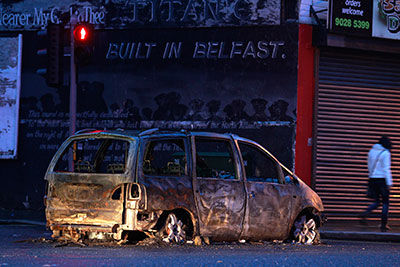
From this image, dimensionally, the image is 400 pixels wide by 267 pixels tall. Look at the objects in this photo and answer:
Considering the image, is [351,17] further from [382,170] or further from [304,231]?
[304,231]

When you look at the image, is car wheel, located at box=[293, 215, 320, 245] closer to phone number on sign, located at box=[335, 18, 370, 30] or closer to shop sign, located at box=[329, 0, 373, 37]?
shop sign, located at box=[329, 0, 373, 37]

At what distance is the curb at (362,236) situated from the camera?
14.5 meters

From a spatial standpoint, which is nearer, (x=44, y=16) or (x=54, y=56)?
(x=54, y=56)

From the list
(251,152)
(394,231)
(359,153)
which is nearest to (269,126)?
(251,152)

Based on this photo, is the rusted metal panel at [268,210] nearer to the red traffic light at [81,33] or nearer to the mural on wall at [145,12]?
the red traffic light at [81,33]

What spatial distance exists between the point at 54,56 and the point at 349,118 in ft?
26.0

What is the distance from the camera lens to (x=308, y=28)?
18719 millimetres

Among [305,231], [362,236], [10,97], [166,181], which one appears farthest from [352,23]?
[166,181]

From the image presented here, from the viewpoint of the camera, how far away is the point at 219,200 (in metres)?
10.6

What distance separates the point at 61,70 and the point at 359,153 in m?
8.25

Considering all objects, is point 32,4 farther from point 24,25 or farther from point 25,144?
point 25,144

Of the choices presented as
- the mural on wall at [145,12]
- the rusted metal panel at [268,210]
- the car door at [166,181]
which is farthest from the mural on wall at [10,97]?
the rusted metal panel at [268,210]

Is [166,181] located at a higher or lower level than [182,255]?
higher

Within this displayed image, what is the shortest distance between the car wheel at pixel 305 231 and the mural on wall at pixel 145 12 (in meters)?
8.03
